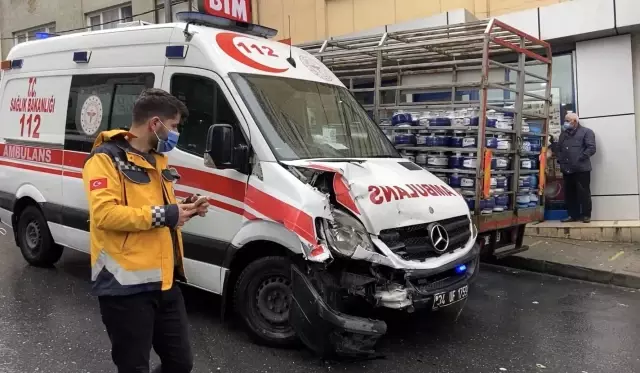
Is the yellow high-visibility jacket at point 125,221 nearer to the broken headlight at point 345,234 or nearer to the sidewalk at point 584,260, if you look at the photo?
the broken headlight at point 345,234

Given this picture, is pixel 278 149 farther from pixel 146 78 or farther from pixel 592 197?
pixel 592 197

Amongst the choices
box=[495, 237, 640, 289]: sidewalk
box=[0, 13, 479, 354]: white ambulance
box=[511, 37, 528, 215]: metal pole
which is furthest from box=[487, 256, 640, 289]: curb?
box=[0, 13, 479, 354]: white ambulance

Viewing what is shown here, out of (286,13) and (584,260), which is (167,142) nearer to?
(584,260)

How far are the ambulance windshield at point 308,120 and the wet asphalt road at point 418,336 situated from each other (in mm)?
1553

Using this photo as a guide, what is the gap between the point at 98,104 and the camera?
576cm

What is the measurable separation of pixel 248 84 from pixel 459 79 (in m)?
4.37

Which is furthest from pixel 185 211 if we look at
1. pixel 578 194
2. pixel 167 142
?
pixel 578 194

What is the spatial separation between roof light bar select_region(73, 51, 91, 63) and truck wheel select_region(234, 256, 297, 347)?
3.04 meters

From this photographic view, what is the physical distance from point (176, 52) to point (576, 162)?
6.33 m

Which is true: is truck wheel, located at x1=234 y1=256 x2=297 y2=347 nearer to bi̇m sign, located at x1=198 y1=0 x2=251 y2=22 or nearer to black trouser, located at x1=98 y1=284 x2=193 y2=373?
black trouser, located at x1=98 y1=284 x2=193 y2=373

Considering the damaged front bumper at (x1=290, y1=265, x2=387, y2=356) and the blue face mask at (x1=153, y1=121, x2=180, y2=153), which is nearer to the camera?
the blue face mask at (x1=153, y1=121, x2=180, y2=153)

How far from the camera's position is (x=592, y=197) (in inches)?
Answer: 350

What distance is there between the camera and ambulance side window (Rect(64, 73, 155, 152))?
5438 millimetres

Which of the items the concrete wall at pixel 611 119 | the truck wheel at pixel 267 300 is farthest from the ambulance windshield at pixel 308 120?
the concrete wall at pixel 611 119
